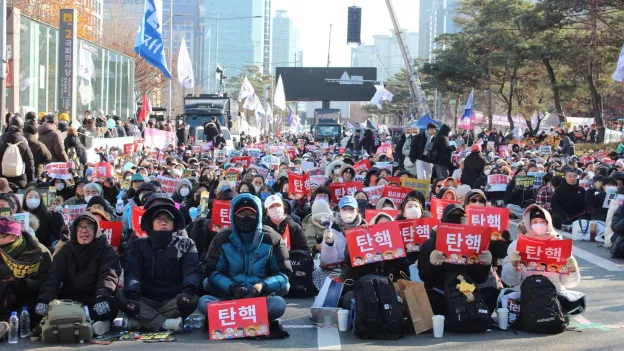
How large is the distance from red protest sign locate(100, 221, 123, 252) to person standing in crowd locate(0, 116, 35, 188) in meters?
7.24

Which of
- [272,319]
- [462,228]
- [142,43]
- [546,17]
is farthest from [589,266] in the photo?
[546,17]

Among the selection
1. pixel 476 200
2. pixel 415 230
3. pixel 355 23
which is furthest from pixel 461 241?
pixel 355 23

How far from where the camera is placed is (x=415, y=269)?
1081cm

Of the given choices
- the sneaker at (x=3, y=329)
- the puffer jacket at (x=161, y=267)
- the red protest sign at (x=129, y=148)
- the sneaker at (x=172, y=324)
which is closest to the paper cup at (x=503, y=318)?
the puffer jacket at (x=161, y=267)

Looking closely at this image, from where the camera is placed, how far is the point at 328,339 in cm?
894

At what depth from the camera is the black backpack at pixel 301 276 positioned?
11203 millimetres

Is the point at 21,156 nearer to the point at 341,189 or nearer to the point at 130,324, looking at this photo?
the point at 341,189

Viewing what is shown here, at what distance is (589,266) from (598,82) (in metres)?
36.2

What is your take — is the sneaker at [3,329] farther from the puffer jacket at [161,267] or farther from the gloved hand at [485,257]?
the gloved hand at [485,257]

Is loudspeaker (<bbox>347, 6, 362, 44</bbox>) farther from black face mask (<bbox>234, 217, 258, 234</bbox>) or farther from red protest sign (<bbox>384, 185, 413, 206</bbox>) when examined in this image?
black face mask (<bbox>234, 217, 258, 234</bbox>)

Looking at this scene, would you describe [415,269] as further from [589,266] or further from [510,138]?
[510,138]

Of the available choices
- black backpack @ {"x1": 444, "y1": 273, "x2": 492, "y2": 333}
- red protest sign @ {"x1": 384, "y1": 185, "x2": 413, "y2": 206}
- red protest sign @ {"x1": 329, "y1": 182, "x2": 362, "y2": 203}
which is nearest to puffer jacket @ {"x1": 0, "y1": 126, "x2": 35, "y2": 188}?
red protest sign @ {"x1": 329, "y1": 182, "x2": 362, "y2": 203}

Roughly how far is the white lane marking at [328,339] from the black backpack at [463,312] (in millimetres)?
1092

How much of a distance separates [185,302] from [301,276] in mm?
2532
